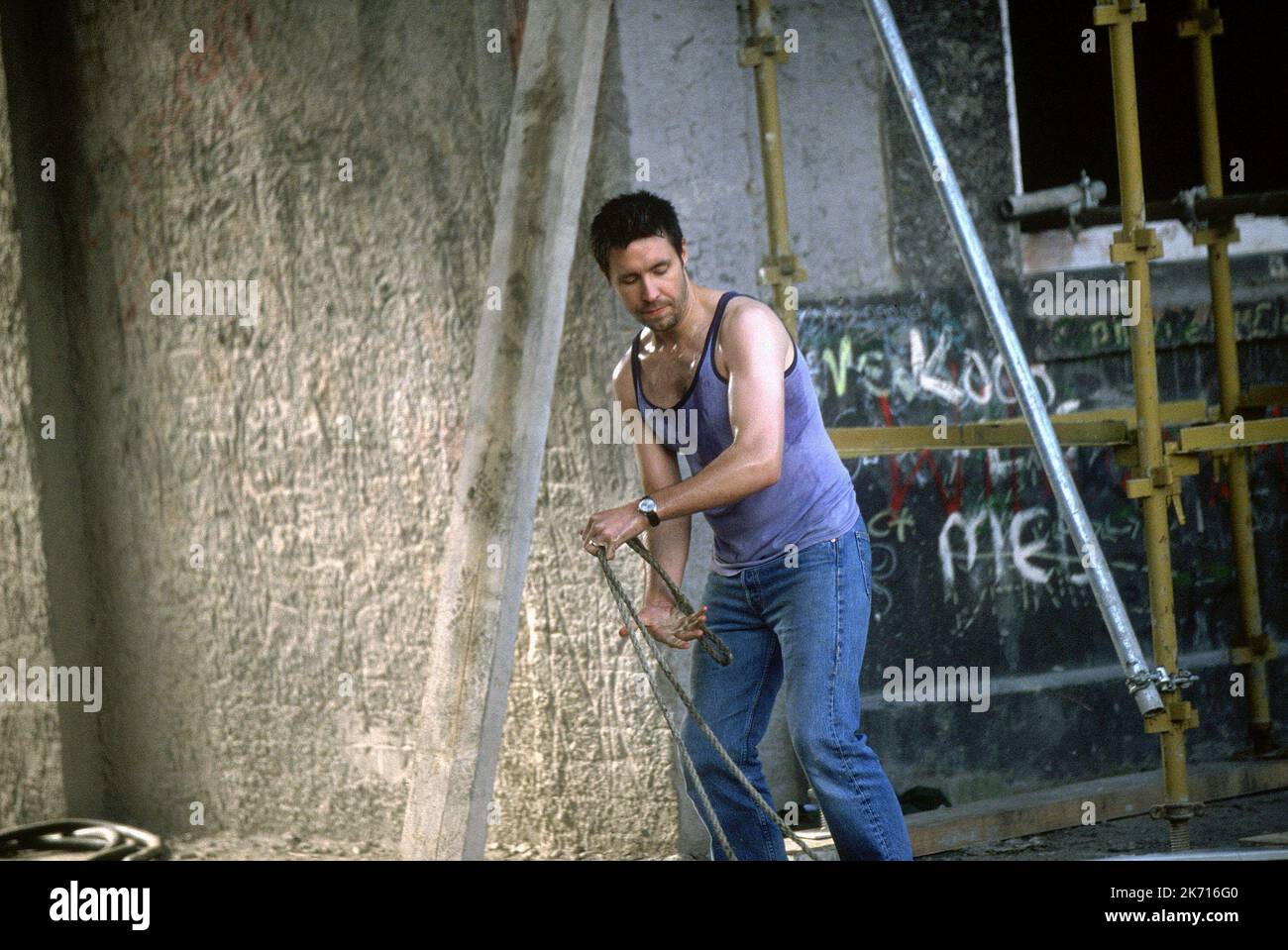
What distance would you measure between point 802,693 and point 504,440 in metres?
1.30

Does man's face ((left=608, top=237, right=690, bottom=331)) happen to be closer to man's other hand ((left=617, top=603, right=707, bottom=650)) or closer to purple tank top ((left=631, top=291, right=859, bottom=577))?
purple tank top ((left=631, top=291, right=859, bottom=577))

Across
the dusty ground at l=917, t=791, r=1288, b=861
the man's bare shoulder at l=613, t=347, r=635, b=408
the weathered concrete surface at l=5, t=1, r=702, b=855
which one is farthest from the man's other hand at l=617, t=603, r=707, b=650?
the dusty ground at l=917, t=791, r=1288, b=861

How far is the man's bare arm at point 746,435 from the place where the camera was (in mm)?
3600

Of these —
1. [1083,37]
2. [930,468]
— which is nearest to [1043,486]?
[930,468]

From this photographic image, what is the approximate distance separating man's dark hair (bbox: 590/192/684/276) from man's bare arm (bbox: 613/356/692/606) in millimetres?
354

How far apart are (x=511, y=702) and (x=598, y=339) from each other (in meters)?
1.26

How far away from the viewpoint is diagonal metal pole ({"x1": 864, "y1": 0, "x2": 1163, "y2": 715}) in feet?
14.4

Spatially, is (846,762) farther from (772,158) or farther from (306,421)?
(306,421)

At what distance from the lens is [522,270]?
468 centimetres

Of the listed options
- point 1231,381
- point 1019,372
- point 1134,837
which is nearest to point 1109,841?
point 1134,837
